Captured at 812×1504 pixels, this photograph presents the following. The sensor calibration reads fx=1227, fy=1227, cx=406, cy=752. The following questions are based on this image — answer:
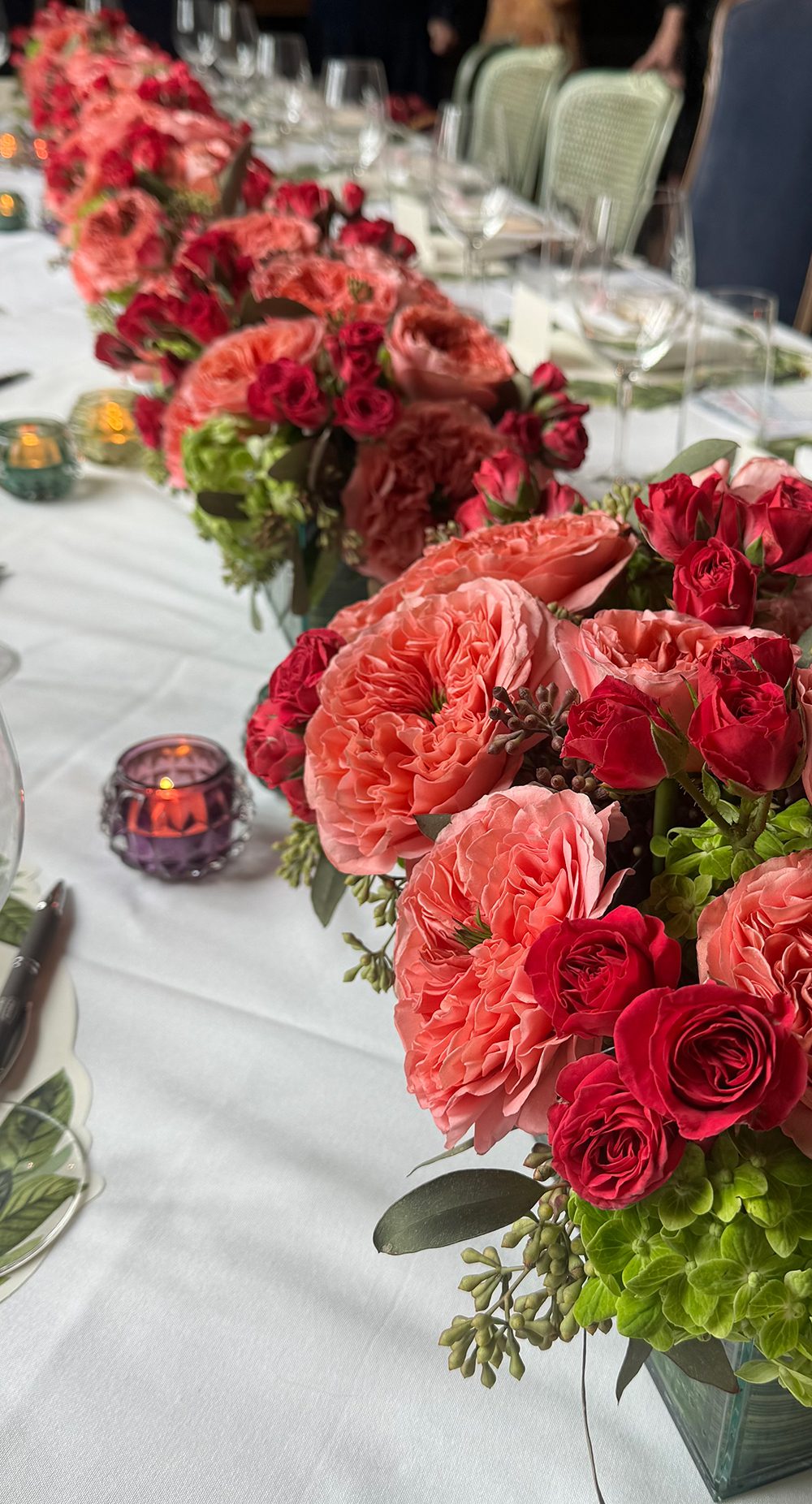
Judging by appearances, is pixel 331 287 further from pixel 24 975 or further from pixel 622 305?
pixel 24 975

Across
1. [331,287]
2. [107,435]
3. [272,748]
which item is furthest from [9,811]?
[107,435]

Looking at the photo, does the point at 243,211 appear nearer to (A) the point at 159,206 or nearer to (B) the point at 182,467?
(A) the point at 159,206

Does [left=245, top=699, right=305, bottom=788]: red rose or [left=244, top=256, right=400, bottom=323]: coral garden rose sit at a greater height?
[left=244, top=256, right=400, bottom=323]: coral garden rose

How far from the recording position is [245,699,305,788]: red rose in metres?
0.56

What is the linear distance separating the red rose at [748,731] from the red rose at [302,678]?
20 cm

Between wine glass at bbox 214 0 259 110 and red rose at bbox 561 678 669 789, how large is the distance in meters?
2.59

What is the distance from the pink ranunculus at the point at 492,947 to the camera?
0.39m

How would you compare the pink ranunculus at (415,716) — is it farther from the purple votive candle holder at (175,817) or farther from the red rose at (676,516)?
the purple votive candle holder at (175,817)

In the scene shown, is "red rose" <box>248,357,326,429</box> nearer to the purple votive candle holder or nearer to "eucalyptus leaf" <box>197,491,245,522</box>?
"eucalyptus leaf" <box>197,491,245,522</box>

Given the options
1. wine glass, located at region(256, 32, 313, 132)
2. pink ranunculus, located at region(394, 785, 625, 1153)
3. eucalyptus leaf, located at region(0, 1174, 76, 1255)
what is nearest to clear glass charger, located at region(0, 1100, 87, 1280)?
eucalyptus leaf, located at region(0, 1174, 76, 1255)

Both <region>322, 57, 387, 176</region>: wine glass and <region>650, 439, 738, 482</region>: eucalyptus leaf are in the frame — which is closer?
<region>650, 439, 738, 482</region>: eucalyptus leaf

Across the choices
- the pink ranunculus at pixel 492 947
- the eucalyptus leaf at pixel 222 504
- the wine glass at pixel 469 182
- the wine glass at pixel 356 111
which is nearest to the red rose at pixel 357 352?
the eucalyptus leaf at pixel 222 504

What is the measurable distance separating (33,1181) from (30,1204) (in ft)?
0.04

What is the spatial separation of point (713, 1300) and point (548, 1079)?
0.08 meters
